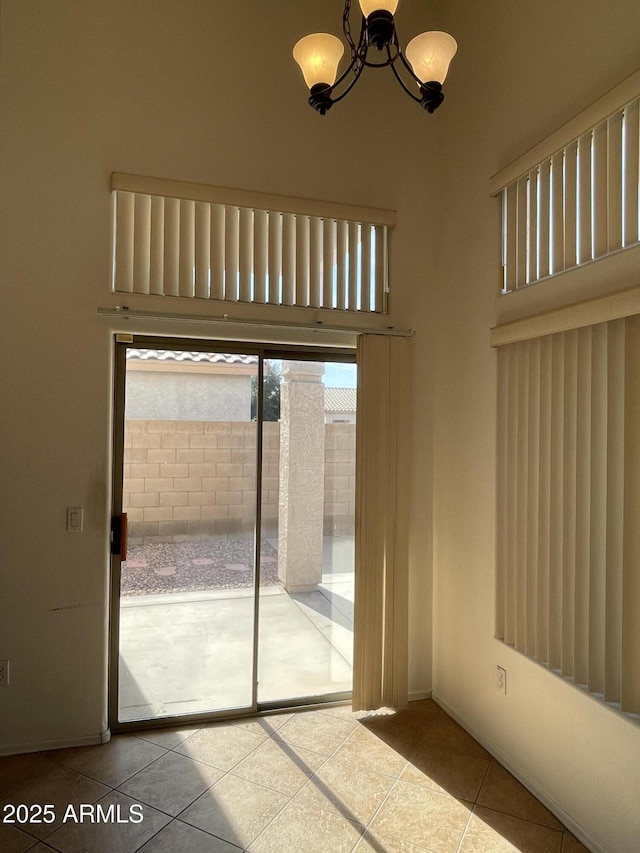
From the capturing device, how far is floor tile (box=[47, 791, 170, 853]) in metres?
2.08

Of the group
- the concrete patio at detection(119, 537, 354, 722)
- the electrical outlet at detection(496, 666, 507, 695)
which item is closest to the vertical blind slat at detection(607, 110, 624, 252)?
the electrical outlet at detection(496, 666, 507, 695)

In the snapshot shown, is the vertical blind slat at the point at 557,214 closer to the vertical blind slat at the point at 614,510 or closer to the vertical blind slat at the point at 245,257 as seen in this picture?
the vertical blind slat at the point at 614,510

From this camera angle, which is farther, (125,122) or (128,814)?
(125,122)

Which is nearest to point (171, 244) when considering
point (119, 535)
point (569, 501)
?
point (119, 535)

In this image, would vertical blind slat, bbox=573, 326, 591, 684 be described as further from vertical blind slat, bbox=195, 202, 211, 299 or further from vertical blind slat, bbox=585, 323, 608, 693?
vertical blind slat, bbox=195, 202, 211, 299

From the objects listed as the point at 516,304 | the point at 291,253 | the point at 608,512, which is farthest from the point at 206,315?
the point at 608,512

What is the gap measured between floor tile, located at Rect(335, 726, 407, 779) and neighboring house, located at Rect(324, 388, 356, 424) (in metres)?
1.70

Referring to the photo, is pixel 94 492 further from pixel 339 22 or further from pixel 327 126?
pixel 339 22

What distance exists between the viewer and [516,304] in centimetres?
269

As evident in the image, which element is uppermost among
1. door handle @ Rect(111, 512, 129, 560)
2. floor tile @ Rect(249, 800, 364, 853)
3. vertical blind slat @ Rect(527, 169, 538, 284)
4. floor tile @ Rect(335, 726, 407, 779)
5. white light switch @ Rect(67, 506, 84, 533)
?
vertical blind slat @ Rect(527, 169, 538, 284)

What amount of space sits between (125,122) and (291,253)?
1.07m

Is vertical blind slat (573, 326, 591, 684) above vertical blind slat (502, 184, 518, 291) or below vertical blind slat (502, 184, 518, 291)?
below

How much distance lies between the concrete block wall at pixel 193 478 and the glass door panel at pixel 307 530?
0.07 m

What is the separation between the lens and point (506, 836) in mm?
2170
